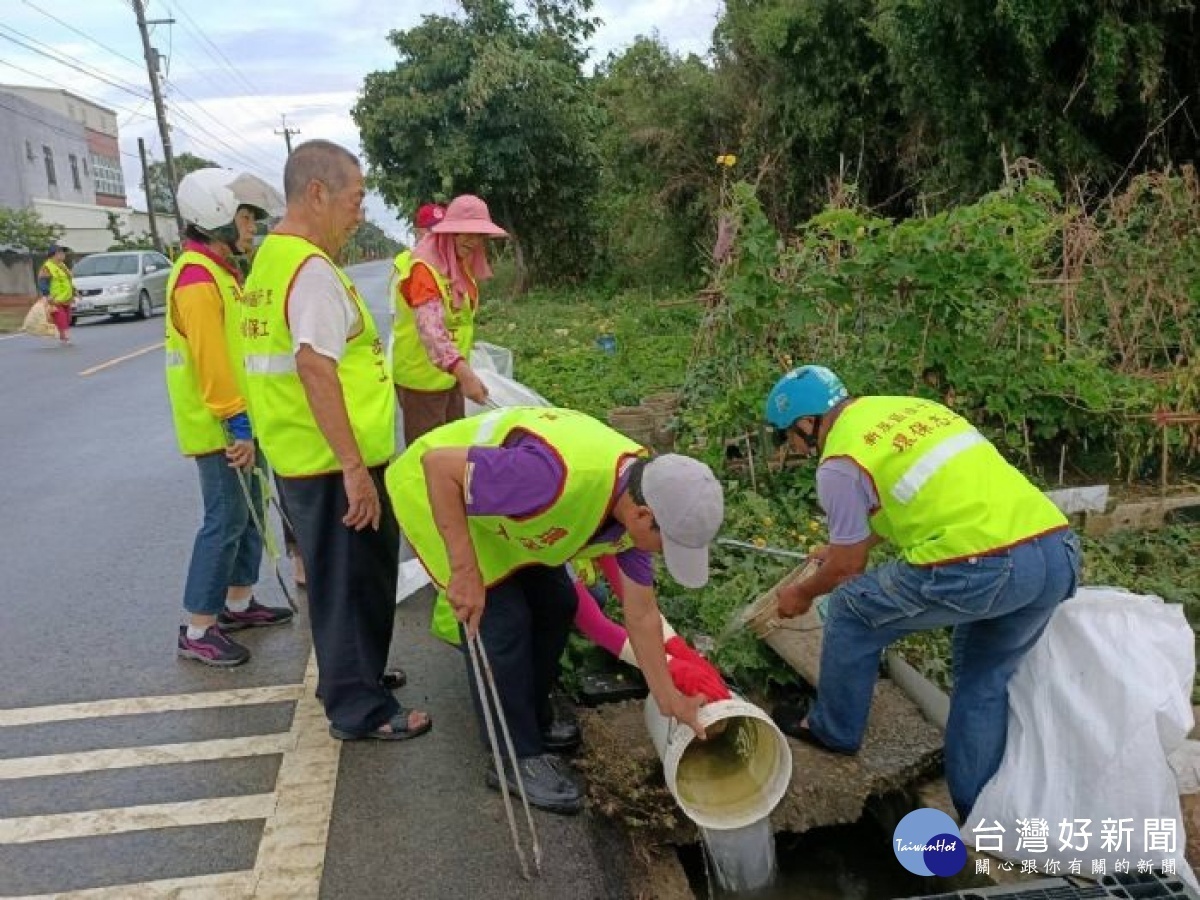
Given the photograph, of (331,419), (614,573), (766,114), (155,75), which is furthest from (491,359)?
(155,75)

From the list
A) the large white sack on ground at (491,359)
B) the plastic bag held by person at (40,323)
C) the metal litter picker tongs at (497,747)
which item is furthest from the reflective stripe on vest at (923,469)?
the plastic bag held by person at (40,323)

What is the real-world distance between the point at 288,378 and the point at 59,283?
14.4 metres

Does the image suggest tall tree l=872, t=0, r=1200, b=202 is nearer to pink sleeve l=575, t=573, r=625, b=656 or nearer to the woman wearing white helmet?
pink sleeve l=575, t=573, r=625, b=656

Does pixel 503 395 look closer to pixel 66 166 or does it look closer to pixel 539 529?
pixel 539 529

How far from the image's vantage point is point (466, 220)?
4387 mm

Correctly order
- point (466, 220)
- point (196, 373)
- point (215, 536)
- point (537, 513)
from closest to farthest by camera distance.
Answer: point (537, 513), point (196, 373), point (215, 536), point (466, 220)

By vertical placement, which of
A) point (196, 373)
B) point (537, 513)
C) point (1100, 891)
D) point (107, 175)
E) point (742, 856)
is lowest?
point (742, 856)

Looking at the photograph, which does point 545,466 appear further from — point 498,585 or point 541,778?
point 541,778

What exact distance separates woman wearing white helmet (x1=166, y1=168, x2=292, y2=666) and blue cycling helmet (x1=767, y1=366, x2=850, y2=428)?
198cm

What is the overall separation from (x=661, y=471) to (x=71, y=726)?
256cm

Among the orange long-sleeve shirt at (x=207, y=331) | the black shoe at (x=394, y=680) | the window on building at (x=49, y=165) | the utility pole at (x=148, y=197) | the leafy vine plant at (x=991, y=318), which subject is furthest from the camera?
the window on building at (x=49, y=165)

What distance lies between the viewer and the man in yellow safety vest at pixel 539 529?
7.59 ft

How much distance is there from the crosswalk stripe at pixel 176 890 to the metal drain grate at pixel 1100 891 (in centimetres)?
181

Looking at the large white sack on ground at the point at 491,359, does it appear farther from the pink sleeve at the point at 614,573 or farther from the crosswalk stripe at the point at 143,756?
the pink sleeve at the point at 614,573
